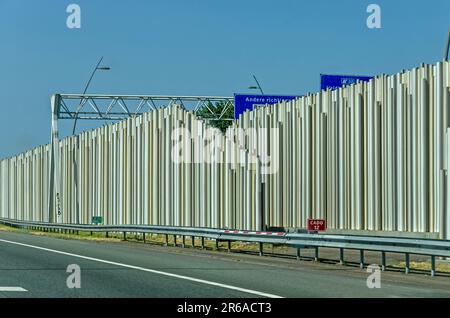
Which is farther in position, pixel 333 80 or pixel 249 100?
pixel 249 100

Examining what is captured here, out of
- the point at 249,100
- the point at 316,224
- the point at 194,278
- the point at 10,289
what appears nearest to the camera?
the point at 10,289

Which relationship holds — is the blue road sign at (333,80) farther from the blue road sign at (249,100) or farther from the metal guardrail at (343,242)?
the metal guardrail at (343,242)

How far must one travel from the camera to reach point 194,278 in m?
17.7

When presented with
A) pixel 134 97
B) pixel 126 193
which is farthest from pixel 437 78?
pixel 134 97

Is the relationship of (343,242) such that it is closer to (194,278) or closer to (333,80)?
(194,278)

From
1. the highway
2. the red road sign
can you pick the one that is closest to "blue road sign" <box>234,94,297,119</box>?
the red road sign

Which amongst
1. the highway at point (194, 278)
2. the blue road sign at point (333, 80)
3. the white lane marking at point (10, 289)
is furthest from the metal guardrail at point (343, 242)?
the blue road sign at point (333, 80)

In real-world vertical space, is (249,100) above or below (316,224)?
above

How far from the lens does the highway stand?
14922mm

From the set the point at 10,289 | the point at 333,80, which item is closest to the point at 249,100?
the point at 333,80

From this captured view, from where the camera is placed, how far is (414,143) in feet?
95.2

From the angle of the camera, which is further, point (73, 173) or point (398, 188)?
point (73, 173)
